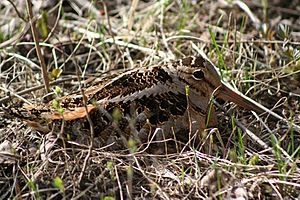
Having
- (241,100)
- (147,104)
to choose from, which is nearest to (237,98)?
(241,100)

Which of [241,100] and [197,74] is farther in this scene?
[241,100]

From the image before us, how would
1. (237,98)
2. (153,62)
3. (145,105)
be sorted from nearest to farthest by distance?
1. (145,105)
2. (237,98)
3. (153,62)

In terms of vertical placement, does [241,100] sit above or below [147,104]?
below

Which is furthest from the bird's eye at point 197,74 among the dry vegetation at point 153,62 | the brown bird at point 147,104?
the dry vegetation at point 153,62

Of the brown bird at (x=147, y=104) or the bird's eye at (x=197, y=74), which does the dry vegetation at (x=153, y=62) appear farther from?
the bird's eye at (x=197, y=74)

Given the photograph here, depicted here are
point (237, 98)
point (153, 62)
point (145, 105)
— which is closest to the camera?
point (145, 105)

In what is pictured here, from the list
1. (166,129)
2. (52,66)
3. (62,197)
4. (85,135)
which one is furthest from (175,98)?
(52,66)

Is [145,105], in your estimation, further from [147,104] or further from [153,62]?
[153,62]

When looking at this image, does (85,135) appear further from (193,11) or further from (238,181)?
(193,11)
